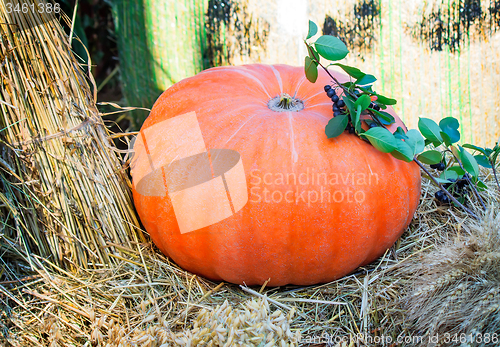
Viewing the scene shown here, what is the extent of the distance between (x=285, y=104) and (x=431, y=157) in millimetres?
614

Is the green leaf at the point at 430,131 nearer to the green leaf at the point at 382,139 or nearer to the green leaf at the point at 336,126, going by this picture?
the green leaf at the point at 382,139

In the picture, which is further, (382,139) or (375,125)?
(375,125)

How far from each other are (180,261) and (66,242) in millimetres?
482

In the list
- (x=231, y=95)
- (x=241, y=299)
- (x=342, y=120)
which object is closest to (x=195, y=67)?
(x=231, y=95)

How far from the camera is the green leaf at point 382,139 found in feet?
4.51

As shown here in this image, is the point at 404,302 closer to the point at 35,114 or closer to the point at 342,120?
the point at 342,120

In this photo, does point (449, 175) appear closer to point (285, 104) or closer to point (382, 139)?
point (382, 139)

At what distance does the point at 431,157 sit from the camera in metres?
1.53

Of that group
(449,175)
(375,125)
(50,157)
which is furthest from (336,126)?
(50,157)

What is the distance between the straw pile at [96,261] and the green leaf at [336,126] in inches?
20.5

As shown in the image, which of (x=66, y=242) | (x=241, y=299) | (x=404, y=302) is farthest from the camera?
(x=66, y=242)

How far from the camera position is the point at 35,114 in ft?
5.04

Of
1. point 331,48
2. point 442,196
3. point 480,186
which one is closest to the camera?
point 331,48

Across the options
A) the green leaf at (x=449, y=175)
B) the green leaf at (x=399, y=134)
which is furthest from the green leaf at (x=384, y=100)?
the green leaf at (x=449, y=175)
